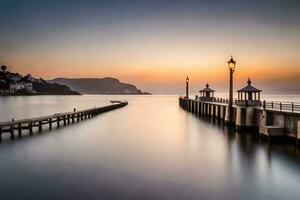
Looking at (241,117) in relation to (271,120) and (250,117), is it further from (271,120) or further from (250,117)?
(271,120)

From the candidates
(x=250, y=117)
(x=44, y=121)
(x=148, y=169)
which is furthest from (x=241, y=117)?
(x=44, y=121)

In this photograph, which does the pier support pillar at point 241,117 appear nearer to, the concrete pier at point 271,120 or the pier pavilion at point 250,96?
the concrete pier at point 271,120

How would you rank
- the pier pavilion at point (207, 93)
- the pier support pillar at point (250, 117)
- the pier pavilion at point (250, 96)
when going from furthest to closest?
1. the pier pavilion at point (207, 93)
2. the pier pavilion at point (250, 96)
3. the pier support pillar at point (250, 117)

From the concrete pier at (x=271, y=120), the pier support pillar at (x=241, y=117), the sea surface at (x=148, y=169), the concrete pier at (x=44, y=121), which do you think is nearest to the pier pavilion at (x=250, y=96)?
the concrete pier at (x=271, y=120)

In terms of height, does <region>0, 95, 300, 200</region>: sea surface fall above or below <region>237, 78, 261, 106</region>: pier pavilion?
below

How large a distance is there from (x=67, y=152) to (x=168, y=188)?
1178 cm

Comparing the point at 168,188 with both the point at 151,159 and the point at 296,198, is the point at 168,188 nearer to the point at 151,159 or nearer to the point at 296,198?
the point at 296,198

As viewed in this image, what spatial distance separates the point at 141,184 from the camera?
15445 millimetres

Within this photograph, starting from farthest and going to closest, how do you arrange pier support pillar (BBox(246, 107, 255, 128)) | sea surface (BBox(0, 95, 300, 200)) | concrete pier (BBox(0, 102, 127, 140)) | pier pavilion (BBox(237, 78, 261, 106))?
pier pavilion (BBox(237, 78, 261, 106)) < concrete pier (BBox(0, 102, 127, 140)) < pier support pillar (BBox(246, 107, 255, 128)) < sea surface (BBox(0, 95, 300, 200))

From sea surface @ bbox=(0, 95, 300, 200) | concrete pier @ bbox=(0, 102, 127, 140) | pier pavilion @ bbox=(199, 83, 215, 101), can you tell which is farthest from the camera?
pier pavilion @ bbox=(199, 83, 215, 101)

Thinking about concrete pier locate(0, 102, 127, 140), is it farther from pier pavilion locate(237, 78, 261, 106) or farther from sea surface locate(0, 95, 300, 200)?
pier pavilion locate(237, 78, 261, 106)

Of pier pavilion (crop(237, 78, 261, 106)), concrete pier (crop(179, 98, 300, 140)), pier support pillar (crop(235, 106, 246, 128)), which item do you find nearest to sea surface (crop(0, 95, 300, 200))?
concrete pier (crop(179, 98, 300, 140))

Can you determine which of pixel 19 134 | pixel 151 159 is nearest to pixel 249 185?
pixel 151 159

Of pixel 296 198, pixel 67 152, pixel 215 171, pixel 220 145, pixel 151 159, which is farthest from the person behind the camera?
pixel 220 145
